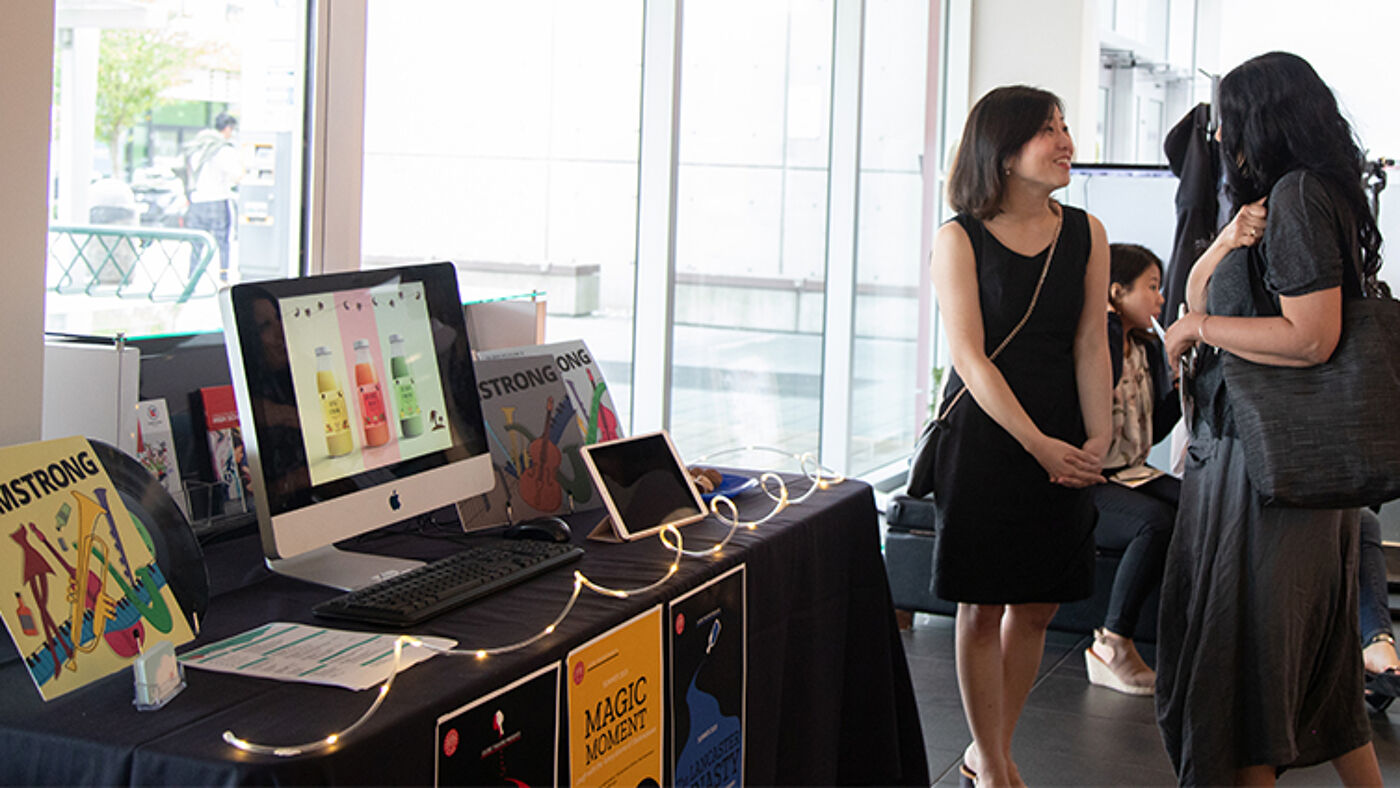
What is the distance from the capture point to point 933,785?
280 centimetres

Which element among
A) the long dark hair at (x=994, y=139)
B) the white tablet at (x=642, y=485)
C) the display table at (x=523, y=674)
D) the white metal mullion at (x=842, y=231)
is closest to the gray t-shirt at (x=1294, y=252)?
the long dark hair at (x=994, y=139)

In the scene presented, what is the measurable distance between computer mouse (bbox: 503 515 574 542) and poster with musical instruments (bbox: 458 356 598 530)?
3.6 inches

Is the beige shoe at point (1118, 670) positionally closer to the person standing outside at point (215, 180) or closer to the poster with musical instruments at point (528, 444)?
the poster with musical instruments at point (528, 444)

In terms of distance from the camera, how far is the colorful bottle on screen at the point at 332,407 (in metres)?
1.70

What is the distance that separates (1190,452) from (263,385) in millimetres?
1677

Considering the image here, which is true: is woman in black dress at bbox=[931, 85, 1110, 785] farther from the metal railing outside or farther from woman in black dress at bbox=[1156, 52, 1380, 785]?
the metal railing outside

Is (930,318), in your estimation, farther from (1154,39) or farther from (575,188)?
(1154,39)

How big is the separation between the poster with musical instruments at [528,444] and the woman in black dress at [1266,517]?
3.69 feet

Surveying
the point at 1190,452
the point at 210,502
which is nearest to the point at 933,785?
the point at 1190,452

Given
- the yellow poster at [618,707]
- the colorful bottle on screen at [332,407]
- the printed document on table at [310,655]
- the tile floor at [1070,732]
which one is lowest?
the tile floor at [1070,732]

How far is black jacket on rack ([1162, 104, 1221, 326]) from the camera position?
4.17 metres

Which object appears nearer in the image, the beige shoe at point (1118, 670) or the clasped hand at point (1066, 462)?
the clasped hand at point (1066, 462)

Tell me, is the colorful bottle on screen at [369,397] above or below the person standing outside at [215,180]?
below

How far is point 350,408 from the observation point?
1.75 meters
